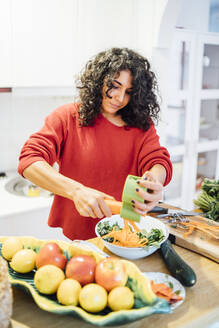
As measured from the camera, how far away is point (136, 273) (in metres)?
0.93

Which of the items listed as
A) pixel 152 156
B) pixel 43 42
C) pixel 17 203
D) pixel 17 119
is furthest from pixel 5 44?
pixel 152 156

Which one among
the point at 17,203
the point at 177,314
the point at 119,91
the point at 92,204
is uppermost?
the point at 119,91

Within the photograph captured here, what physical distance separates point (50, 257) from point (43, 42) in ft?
5.50

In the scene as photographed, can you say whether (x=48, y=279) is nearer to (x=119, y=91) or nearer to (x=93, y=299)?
(x=93, y=299)

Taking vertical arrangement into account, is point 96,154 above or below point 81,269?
above

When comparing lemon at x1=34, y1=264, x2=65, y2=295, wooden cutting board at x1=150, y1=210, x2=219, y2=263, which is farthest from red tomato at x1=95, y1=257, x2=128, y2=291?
wooden cutting board at x1=150, y1=210, x2=219, y2=263

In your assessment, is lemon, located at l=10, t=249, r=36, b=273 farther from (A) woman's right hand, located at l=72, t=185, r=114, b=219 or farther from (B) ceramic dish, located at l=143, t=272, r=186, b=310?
(B) ceramic dish, located at l=143, t=272, r=186, b=310

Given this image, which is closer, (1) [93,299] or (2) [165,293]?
(1) [93,299]

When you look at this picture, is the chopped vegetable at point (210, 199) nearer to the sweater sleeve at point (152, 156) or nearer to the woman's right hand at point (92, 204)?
the sweater sleeve at point (152, 156)

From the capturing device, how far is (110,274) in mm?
914

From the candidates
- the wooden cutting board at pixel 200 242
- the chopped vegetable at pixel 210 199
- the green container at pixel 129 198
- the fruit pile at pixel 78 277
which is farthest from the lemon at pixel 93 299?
the chopped vegetable at pixel 210 199

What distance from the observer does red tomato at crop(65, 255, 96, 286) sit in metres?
0.94

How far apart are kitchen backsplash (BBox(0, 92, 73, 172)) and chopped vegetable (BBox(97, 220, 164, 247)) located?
165 centimetres

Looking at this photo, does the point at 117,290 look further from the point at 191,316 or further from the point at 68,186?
the point at 68,186
